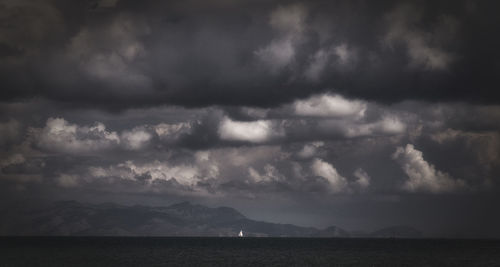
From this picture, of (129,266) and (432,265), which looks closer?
(129,266)

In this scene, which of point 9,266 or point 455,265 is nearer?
point 9,266

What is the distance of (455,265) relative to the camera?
168375 millimetres

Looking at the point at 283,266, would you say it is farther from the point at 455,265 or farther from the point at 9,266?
the point at 9,266

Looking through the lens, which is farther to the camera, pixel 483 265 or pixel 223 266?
pixel 483 265

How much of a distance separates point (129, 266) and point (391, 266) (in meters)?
77.4

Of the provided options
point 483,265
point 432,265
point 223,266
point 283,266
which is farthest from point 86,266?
point 483,265

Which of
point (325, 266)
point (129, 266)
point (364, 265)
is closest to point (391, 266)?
point (364, 265)

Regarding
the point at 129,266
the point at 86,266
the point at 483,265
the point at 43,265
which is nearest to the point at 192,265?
the point at 129,266

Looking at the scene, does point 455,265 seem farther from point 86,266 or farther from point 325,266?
point 86,266

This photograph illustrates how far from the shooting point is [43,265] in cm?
16138

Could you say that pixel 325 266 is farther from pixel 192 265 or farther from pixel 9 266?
pixel 9 266

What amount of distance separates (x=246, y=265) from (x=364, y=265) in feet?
119

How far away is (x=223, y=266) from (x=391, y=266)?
50.6 meters

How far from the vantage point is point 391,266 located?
162 metres
